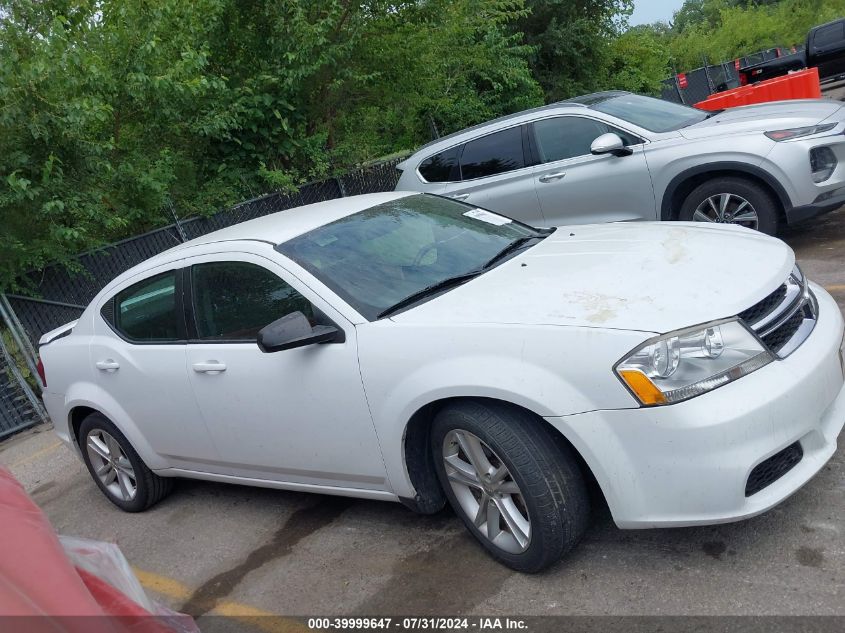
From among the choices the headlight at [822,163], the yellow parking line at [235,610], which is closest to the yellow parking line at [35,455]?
the yellow parking line at [235,610]

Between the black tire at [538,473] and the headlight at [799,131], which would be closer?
the black tire at [538,473]

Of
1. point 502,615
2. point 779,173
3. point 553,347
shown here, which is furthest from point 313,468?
point 779,173

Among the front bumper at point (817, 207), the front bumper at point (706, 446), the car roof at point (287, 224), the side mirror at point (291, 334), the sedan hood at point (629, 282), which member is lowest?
the front bumper at point (817, 207)

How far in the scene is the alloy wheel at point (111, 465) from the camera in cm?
518

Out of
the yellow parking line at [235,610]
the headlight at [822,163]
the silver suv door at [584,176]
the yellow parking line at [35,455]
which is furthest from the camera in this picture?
the silver suv door at [584,176]

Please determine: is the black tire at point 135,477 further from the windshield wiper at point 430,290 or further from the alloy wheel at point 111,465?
the windshield wiper at point 430,290

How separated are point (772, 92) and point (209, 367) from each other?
35.7 ft

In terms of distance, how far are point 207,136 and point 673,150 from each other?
6.63 meters

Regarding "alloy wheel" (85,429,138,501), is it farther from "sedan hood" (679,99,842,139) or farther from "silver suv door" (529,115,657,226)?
"sedan hood" (679,99,842,139)

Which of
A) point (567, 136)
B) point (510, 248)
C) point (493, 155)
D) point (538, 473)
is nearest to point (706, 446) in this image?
point (538, 473)

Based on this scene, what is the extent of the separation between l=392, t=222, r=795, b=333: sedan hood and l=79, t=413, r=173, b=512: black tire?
234cm

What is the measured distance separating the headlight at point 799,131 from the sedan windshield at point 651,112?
1.02 metres

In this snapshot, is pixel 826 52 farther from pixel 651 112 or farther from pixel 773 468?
pixel 773 468

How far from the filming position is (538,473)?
10.4 ft
